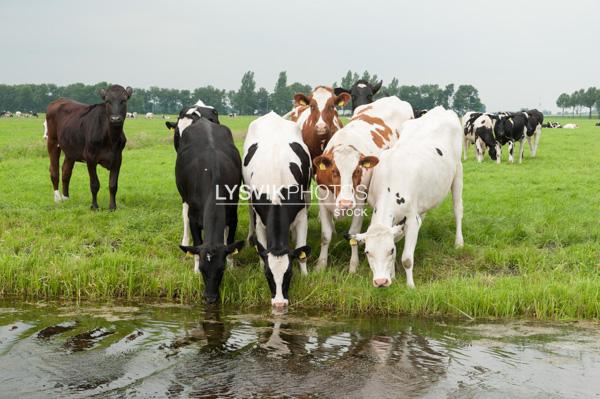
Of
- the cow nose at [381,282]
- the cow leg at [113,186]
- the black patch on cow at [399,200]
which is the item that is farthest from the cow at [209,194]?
the cow leg at [113,186]

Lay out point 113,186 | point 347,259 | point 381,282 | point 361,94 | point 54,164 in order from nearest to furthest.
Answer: point 381,282 → point 347,259 → point 113,186 → point 361,94 → point 54,164

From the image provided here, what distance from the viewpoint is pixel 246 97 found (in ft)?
461

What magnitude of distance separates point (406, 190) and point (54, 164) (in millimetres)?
9452

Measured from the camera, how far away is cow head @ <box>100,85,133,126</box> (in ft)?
43.4

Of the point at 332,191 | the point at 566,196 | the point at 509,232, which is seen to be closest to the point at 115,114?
the point at 332,191

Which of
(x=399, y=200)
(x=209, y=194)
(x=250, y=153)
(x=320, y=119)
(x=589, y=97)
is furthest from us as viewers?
(x=589, y=97)

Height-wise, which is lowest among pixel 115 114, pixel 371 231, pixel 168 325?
pixel 168 325

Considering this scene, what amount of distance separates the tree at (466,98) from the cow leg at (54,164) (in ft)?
392

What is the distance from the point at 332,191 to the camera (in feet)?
32.3

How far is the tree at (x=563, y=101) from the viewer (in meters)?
163

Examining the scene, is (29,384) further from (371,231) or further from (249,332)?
(371,231)

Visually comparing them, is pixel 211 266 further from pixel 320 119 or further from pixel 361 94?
pixel 361 94

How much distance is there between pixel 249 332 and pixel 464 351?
243cm

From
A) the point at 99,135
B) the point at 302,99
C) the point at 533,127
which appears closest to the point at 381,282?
the point at 302,99
